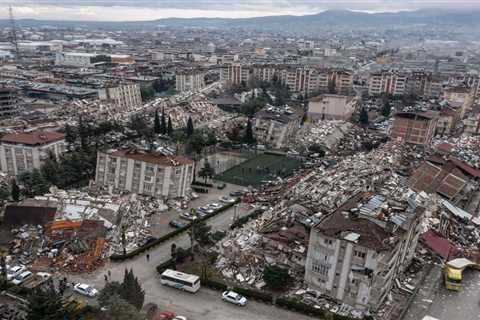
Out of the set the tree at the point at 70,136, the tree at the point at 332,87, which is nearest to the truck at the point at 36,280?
the tree at the point at 70,136

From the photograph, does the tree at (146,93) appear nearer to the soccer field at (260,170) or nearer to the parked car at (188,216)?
the soccer field at (260,170)

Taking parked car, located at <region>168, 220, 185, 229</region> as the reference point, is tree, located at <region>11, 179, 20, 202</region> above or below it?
above

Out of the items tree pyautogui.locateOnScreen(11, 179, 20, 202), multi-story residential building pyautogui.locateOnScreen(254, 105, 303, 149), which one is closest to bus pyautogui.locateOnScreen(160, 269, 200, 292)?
tree pyautogui.locateOnScreen(11, 179, 20, 202)

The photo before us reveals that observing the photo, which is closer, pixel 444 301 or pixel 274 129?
pixel 444 301

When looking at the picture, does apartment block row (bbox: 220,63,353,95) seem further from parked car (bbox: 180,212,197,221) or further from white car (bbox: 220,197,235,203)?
parked car (bbox: 180,212,197,221)

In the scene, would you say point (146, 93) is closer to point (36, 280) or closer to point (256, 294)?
point (36, 280)

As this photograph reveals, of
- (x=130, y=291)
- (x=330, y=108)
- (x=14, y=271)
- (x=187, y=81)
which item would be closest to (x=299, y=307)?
(x=130, y=291)

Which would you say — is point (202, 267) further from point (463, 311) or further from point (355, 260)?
point (463, 311)

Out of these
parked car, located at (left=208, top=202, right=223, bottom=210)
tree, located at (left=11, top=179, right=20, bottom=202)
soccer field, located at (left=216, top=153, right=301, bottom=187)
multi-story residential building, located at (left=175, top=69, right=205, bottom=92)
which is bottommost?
soccer field, located at (left=216, top=153, right=301, bottom=187)
